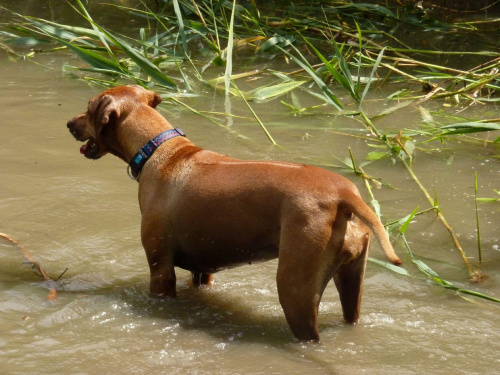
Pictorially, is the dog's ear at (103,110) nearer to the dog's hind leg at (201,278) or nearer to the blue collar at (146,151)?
the blue collar at (146,151)

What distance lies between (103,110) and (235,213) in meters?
1.08

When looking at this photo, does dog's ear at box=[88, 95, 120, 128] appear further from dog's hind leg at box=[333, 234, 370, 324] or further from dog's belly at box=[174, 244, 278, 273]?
dog's hind leg at box=[333, 234, 370, 324]

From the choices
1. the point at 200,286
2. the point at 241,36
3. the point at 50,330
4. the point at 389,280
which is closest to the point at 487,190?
the point at 389,280

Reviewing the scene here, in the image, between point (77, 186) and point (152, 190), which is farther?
point (77, 186)

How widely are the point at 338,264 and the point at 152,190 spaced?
1.14 meters

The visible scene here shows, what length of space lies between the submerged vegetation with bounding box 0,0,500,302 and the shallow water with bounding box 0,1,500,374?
7.3 inches

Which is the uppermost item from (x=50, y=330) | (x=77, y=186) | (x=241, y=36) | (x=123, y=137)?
(x=241, y=36)

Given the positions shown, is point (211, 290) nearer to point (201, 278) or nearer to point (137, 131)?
point (201, 278)

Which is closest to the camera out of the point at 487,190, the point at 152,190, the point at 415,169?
the point at 152,190

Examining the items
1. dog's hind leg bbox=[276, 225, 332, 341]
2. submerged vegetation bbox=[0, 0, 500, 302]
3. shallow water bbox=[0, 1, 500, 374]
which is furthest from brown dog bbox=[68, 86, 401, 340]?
submerged vegetation bbox=[0, 0, 500, 302]

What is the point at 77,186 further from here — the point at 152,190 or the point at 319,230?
the point at 319,230

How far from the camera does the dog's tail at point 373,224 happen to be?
3.51 m

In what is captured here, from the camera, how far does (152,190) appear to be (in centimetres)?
420

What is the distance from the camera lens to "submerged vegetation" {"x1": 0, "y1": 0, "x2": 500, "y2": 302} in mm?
5945
